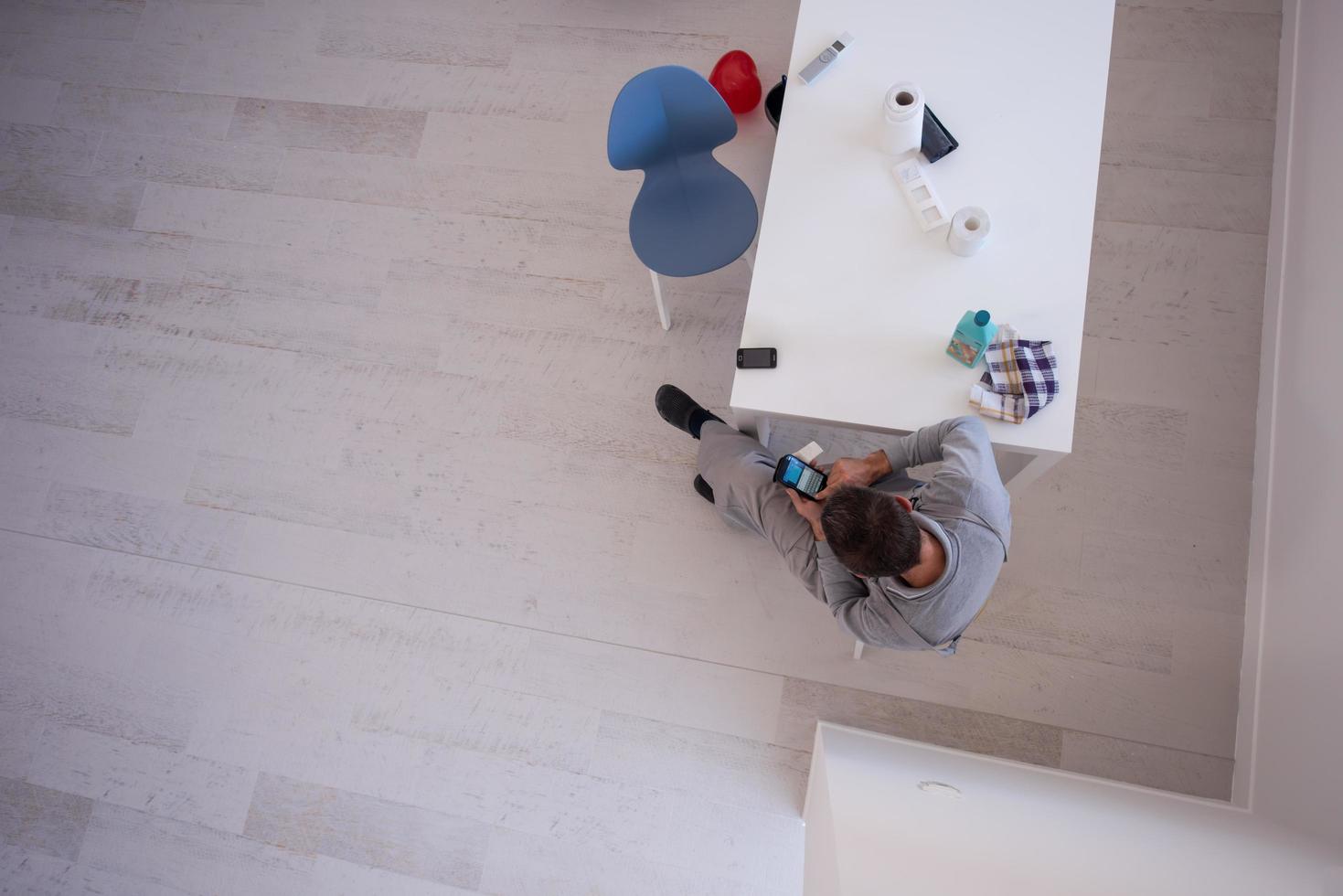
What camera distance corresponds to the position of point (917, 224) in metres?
2.02

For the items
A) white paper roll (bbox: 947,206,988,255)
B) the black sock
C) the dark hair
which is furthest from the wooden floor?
the dark hair

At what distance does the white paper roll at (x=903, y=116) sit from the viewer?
6.39 ft

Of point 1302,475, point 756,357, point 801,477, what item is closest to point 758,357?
point 756,357

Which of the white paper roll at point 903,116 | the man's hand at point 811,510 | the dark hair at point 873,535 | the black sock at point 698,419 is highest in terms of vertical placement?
the white paper roll at point 903,116

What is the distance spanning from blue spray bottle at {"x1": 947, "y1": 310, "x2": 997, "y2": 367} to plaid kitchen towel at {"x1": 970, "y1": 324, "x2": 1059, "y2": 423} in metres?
0.04

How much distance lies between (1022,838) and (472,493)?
74.6 inches

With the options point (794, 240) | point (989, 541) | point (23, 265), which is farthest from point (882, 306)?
point (23, 265)

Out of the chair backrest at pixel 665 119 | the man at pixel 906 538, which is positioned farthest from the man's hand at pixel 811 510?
the chair backrest at pixel 665 119

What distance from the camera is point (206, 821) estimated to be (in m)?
2.59

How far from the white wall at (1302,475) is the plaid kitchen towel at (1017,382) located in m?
0.93

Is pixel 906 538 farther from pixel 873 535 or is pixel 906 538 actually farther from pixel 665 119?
pixel 665 119

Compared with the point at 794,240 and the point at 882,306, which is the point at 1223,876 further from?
the point at 794,240

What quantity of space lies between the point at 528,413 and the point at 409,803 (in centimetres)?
129

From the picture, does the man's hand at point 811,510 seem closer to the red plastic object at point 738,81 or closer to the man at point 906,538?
the man at point 906,538
